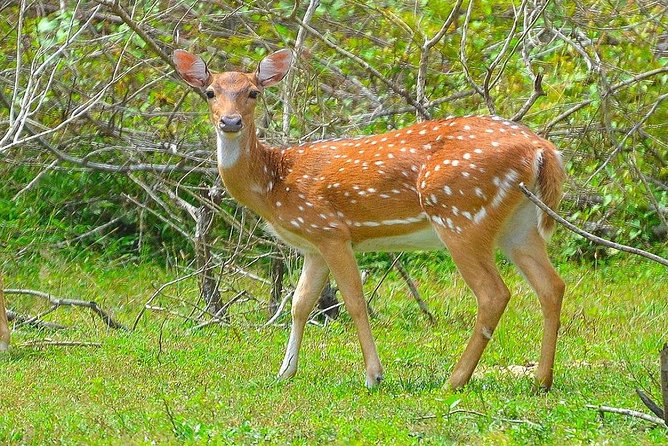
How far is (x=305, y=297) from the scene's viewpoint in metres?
8.23

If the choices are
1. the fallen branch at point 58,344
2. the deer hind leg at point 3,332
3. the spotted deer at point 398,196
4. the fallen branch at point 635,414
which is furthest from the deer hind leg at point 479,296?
the deer hind leg at point 3,332

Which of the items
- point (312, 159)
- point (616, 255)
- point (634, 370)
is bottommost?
point (616, 255)

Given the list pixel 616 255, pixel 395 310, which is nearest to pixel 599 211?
pixel 616 255

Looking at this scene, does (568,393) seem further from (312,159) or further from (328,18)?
(328,18)

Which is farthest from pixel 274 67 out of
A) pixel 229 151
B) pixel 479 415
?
pixel 479 415

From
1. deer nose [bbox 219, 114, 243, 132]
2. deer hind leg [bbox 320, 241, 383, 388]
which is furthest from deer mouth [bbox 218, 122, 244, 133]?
deer hind leg [bbox 320, 241, 383, 388]

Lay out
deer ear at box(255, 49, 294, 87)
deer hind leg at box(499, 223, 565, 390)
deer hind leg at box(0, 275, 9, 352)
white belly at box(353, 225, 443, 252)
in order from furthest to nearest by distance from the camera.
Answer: deer hind leg at box(0, 275, 9, 352) → deer ear at box(255, 49, 294, 87) → white belly at box(353, 225, 443, 252) → deer hind leg at box(499, 223, 565, 390)

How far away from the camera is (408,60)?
10672 millimetres

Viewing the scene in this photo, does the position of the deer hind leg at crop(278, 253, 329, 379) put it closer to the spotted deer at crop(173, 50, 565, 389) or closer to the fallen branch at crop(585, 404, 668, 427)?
the spotted deer at crop(173, 50, 565, 389)

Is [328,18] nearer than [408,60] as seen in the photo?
No

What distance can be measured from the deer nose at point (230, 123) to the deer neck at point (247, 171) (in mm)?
211

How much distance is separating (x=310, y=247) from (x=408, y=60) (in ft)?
10.1

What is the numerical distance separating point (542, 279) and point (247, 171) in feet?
6.38

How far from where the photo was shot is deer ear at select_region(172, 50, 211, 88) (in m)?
8.32
